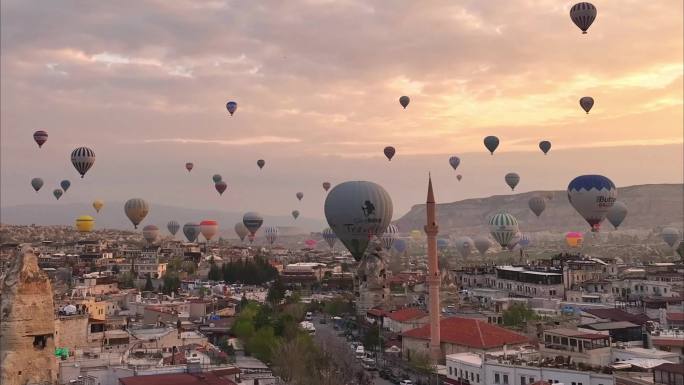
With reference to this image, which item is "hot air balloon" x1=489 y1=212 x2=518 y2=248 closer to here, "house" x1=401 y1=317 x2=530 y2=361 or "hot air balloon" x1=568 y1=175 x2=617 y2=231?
"hot air balloon" x1=568 y1=175 x2=617 y2=231

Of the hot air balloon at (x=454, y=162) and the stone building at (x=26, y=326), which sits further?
the hot air balloon at (x=454, y=162)

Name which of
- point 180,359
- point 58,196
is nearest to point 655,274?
point 180,359

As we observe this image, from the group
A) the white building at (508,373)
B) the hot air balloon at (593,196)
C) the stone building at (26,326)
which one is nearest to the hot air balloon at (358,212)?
the hot air balloon at (593,196)

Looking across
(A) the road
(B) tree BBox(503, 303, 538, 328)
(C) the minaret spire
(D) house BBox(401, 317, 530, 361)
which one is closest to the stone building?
(A) the road

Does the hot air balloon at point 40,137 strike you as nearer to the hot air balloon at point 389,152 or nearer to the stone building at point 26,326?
the hot air balloon at point 389,152

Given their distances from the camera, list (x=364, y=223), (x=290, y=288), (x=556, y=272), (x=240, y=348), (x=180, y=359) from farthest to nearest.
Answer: (x=290, y=288) < (x=556, y=272) < (x=364, y=223) < (x=240, y=348) < (x=180, y=359)

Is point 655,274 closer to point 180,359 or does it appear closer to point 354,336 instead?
point 354,336

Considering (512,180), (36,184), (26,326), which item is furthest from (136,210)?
(26,326)
